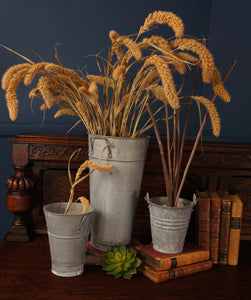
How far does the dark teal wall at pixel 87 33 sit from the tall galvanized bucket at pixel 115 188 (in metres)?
0.63

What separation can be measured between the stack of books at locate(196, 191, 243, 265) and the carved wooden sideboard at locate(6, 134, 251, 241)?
8.8 inches

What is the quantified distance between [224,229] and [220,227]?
0.05 feet

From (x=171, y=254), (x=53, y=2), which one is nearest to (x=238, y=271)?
(x=171, y=254)

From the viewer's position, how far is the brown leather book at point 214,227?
126cm

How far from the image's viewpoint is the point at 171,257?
3.68 feet

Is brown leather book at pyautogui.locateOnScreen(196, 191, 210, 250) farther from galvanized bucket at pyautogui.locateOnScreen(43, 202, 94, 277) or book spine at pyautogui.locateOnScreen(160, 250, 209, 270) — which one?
galvanized bucket at pyautogui.locateOnScreen(43, 202, 94, 277)

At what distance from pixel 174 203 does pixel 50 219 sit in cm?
41

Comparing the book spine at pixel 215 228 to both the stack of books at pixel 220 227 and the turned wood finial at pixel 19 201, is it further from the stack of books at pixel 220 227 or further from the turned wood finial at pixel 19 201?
the turned wood finial at pixel 19 201

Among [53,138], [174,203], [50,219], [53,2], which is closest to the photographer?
[50,219]

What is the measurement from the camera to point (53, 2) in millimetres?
1662

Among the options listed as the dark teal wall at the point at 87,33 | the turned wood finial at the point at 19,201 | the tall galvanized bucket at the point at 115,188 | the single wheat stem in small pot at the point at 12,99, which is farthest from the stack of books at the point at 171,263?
the dark teal wall at the point at 87,33

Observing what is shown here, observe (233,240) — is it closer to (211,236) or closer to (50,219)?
(211,236)

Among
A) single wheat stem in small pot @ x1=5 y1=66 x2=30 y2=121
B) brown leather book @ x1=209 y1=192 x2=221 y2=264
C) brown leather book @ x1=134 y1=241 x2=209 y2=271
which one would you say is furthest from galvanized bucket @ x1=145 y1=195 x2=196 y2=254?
single wheat stem in small pot @ x1=5 y1=66 x2=30 y2=121

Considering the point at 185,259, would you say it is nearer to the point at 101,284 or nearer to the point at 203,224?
the point at 203,224
